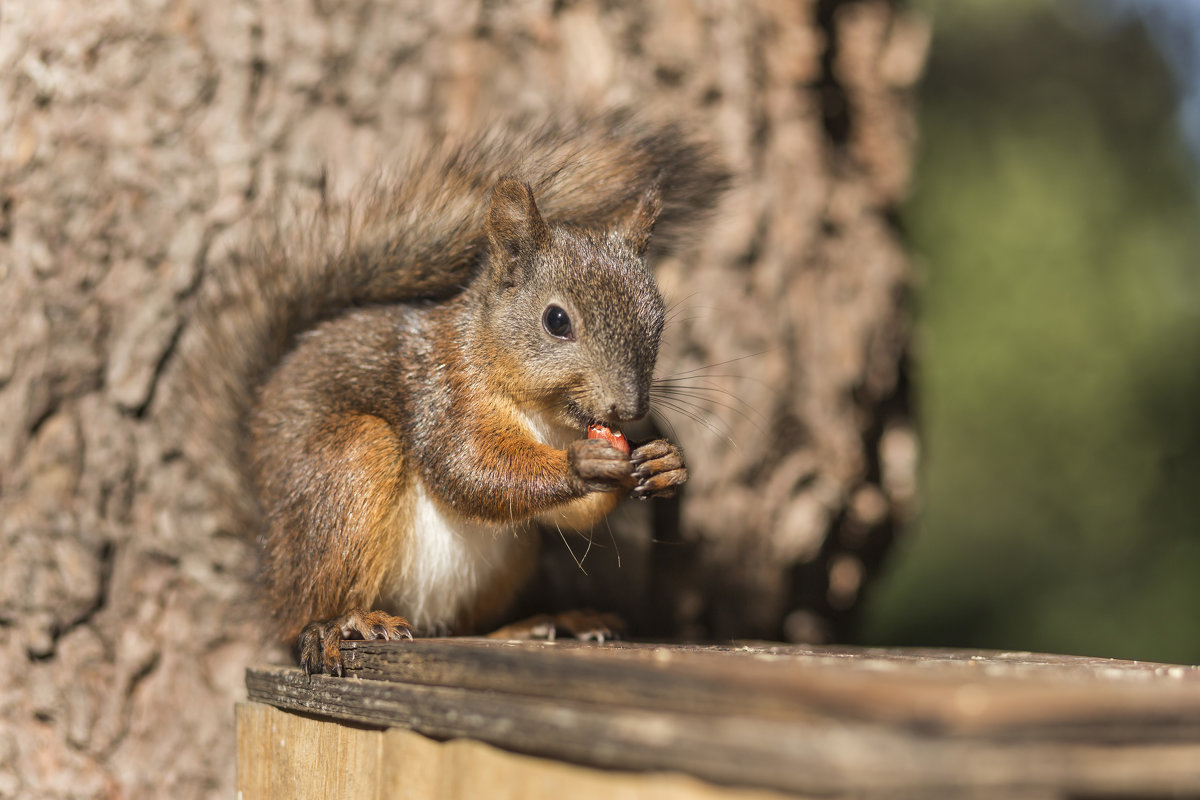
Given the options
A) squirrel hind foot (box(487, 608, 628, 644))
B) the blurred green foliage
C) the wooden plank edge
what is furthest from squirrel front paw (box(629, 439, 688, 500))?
the blurred green foliage

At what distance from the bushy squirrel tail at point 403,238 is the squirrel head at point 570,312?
0.08 meters

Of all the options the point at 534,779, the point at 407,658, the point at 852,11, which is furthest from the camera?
the point at 852,11

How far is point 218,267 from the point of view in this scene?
1.77 m

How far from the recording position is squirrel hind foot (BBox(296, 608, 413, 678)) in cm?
125

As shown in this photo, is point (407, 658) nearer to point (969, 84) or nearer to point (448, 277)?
point (448, 277)

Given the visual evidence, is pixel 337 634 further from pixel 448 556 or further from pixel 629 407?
pixel 629 407

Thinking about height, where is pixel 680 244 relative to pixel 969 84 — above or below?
below

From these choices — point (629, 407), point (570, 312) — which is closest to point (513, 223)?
point (570, 312)

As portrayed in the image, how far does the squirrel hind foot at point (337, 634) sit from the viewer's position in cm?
125

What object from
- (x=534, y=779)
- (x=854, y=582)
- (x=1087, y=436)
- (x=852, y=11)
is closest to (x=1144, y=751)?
(x=534, y=779)

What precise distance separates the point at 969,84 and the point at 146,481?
18.3ft

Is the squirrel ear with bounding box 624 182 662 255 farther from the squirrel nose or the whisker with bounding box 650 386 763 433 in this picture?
the whisker with bounding box 650 386 763 433

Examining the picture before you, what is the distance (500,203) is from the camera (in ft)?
4.94

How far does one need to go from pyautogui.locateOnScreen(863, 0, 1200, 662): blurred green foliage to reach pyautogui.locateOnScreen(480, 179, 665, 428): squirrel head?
13.1 feet
